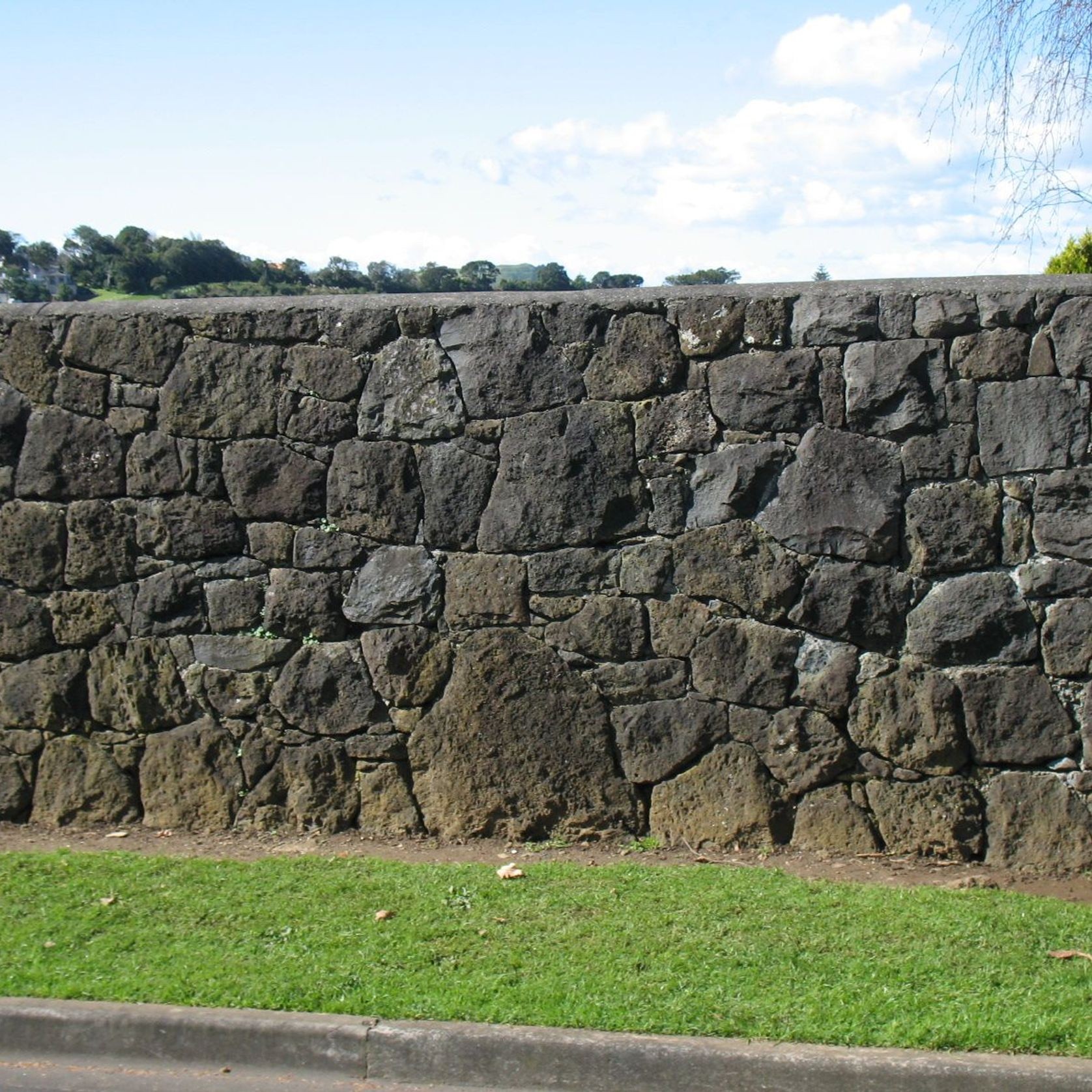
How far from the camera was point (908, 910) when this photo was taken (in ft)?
16.6

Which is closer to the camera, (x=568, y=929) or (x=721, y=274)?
(x=568, y=929)

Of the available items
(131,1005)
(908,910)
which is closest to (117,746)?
(131,1005)

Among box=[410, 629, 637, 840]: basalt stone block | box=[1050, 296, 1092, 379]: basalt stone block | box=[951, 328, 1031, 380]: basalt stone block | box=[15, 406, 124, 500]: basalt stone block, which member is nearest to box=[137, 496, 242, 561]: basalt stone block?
box=[15, 406, 124, 500]: basalt stone block

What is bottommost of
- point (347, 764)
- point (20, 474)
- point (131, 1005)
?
point (131, 1005)

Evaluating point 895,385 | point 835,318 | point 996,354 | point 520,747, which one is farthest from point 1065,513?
point 520,747

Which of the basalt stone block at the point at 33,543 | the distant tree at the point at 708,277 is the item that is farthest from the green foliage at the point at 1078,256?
the basalt stone block at the point at 33,543

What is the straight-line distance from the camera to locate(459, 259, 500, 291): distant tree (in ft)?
23.1

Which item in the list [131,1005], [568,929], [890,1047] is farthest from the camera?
→ [568,929]

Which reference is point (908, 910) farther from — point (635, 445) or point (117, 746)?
point (117, 746)

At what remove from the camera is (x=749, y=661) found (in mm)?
5785

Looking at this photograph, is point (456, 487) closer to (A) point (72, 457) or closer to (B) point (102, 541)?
(B) point (102, 541)

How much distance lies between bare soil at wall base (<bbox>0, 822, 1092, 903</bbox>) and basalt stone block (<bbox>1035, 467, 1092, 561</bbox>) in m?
1.37

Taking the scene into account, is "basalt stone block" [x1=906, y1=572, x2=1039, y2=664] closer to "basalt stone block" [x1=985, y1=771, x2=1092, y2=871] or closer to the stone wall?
the stone wall

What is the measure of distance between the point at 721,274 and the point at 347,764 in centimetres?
319
